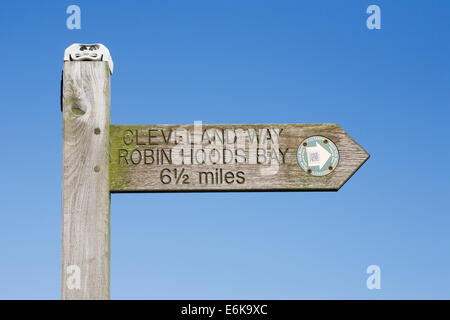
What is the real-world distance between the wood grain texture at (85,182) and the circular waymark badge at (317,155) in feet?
3.43

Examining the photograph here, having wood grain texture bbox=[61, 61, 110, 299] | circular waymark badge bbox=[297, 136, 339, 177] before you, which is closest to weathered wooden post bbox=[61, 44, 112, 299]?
wood grain texture bbox=[61, 61, 110, 299]

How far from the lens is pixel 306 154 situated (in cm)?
412

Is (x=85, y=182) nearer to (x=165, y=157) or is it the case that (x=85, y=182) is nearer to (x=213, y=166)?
(x=165, y=157)

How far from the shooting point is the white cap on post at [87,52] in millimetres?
4176

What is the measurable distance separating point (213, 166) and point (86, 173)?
2.20 ft

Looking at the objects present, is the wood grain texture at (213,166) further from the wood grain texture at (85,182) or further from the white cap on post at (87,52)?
the white cap on post at (87,52)

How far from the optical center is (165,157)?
412cm

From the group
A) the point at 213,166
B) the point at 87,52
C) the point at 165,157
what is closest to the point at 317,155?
the point at 213,166

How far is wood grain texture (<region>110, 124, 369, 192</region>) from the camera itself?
407 cm

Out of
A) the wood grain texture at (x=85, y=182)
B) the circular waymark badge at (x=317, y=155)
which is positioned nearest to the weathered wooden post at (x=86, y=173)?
the wood grain texture at (x=85, y=182)
